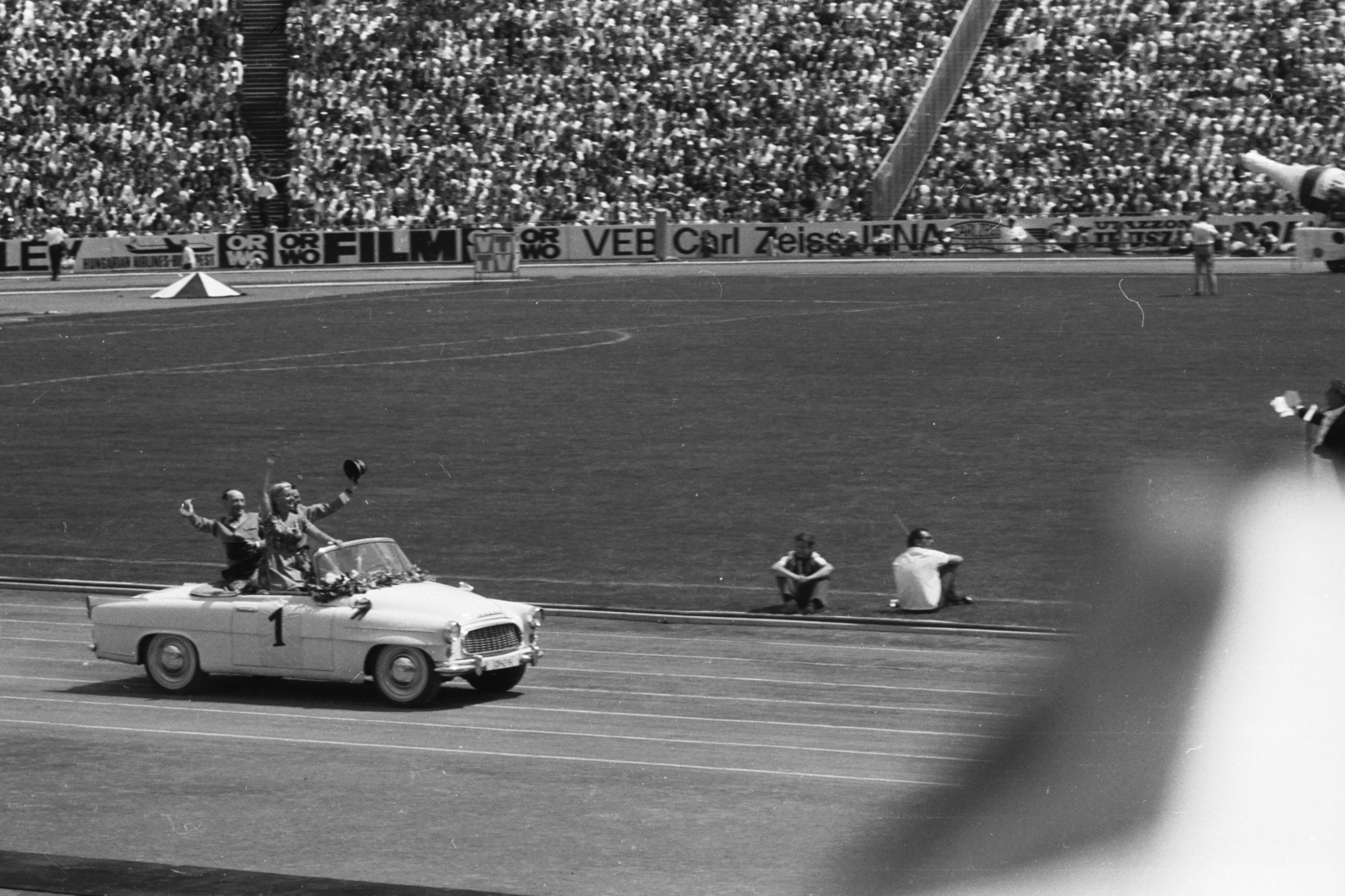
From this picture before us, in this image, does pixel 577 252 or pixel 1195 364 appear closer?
pixel 1195 364

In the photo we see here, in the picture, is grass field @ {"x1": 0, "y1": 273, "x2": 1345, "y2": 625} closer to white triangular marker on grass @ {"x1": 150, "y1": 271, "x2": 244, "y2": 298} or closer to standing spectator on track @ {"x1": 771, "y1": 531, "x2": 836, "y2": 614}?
standing spectator on track @ {"x1": 771, "y1": 531, "x2": 836, "y2": 614}

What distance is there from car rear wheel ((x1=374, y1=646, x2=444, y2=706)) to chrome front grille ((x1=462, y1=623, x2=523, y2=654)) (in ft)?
1.08

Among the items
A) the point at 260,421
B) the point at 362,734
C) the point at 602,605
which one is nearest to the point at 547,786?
the point at 362,734

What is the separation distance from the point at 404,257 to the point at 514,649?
44.3m

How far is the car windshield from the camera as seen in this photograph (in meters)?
14.5

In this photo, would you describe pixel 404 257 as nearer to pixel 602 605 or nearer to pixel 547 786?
pixel 602 605

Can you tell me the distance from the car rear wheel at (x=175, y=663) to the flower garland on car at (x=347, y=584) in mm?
1189

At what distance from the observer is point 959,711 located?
13.6 meters

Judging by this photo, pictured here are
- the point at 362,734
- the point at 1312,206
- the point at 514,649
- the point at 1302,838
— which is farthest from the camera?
the point at 514,649

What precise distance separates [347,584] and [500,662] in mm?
1291

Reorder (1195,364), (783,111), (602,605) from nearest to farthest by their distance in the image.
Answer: (602,605) → (1195,364) → (783,111)

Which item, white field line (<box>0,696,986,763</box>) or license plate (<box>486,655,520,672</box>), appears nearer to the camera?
white field line (<box>0,696,986,763</box>)

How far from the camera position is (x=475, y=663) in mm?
14047

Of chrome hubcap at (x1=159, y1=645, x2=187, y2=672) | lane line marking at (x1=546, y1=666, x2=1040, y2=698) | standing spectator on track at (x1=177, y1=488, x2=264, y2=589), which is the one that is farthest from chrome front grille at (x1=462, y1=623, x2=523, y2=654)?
chrome hubcap at (x1=159, y1=645, x2=187, y2=672)
